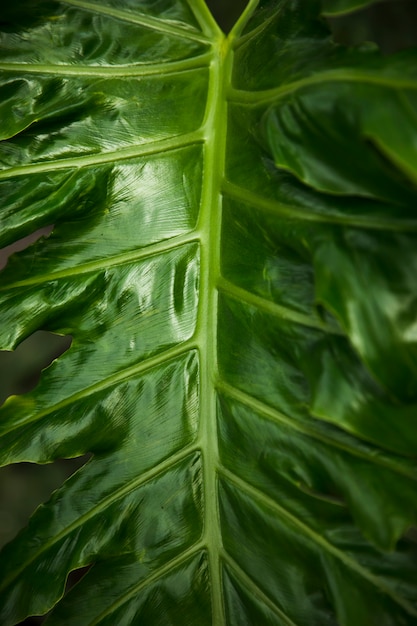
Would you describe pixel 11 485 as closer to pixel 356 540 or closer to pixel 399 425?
pixel 356 540

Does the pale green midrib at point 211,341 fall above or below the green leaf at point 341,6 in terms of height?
below

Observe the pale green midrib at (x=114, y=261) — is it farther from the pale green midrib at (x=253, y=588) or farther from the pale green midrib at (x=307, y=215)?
the pale green midrib at (x=253, y=588)

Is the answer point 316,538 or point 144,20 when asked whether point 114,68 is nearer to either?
point 144,20

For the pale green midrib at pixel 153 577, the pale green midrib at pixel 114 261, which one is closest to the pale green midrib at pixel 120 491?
the pale green midrib at pixel 153 577

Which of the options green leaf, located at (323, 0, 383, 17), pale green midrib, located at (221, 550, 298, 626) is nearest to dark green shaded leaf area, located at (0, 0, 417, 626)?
pale green midrib, located at (221, 550, 298, 626)

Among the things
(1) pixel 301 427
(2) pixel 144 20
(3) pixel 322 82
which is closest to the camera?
(3) pixel 322 82

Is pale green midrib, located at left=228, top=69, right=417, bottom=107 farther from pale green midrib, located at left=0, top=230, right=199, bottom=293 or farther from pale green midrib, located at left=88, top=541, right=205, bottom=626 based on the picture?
pale green midrib, located at left=88, top=541, right=205, bottom=626

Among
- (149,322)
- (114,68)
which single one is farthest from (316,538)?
(114,68)
